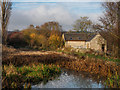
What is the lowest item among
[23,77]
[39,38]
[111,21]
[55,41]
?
[55,41]

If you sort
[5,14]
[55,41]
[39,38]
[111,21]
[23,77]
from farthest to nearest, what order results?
1. [39,38]
2. [55,41]
3. [111,21]
4. [5,14]
5. [23,77]

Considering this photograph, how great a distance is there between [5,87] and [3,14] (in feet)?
18.9

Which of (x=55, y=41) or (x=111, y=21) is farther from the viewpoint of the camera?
(x=55, y=41)

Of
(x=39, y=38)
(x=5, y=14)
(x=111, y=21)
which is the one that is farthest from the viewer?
(x=39, y=38)

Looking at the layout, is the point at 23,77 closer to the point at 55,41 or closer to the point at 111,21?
the point at 111,21

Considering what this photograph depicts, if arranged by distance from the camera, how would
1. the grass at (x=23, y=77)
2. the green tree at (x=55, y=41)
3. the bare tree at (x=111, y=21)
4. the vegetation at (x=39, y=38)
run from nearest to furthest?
the grass at (x=23, y=77)
the bare tree at (x=111, y=21)
the green tree at (x=55, y=41)
the vegetation at (x=39, y=38)

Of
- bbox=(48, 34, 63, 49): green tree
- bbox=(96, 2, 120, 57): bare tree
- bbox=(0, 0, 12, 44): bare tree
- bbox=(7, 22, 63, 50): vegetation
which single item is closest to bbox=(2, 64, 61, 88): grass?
bbox=(0, 0, 12, 44): bare tree

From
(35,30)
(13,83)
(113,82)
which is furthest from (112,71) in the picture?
(35,30)

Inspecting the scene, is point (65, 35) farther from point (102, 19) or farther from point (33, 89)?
point (33, 89)

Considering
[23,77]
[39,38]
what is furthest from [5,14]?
[39,38]

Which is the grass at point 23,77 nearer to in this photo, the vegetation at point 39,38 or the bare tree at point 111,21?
the bare tree at point 111,21

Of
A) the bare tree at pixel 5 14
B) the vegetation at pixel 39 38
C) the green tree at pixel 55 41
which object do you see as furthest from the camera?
the vegetation at pixel 39 38

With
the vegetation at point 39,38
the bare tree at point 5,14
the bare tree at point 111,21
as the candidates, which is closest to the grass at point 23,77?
the bare tree at point 5,14

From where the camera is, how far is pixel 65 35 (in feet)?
81.9
